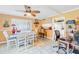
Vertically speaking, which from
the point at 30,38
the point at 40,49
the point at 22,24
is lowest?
the point at 40,49

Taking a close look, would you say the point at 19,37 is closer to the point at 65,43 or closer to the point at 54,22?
the point at 54,22

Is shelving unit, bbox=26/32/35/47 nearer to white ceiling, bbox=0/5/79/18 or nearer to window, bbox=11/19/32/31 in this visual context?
window, bbox=11/19/32/31

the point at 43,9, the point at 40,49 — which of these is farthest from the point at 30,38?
the point at 43,9

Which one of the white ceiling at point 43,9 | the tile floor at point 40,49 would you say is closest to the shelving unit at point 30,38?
the tile floor at point 40,49

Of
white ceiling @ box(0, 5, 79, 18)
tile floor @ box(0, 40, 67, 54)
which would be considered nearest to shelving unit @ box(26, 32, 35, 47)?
tile floor @ box(0, 40, 67, 54)

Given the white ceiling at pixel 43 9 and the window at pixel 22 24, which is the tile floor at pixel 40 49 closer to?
the window at pixel 22 24

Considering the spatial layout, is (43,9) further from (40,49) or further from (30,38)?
(40,49)

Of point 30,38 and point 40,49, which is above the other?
point 30,38

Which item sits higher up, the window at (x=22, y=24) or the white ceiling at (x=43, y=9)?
the white ceiling at (x=43, y=9)

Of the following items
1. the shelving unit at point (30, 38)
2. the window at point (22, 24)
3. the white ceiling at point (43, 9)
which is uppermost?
the white ceiling at point (43, 9)

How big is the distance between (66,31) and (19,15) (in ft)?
3.13
